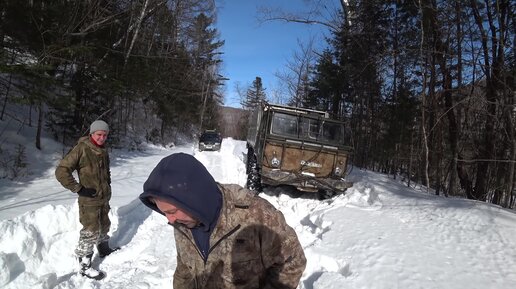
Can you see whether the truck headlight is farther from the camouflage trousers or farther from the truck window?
the camouflage trousers

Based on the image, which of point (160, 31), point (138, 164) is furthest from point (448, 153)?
point (160, 31)

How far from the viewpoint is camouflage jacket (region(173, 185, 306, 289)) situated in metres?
1.68

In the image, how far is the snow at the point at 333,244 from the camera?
4.15m

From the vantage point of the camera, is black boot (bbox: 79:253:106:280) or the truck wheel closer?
black boot (bbox: 79:253:106:280)

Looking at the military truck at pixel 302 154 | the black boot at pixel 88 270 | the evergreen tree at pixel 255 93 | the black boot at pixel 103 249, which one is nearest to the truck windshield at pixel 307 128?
the military truck at pixel 302 154

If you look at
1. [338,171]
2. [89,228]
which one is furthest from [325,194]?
[89,228]

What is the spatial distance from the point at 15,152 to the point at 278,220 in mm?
9423

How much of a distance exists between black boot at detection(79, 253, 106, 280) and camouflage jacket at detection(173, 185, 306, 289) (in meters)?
3.09

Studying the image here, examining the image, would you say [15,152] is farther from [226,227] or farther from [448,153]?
[448,153]

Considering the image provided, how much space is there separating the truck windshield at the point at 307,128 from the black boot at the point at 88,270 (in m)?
5.92

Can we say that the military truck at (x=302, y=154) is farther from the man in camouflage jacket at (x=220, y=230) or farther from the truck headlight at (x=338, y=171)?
the man in camouflage jacket at (x=220, y=230)

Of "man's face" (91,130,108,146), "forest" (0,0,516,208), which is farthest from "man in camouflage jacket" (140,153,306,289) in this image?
"forest" (0,0,516,208)

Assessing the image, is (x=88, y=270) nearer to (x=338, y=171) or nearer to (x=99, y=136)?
(x=99, y=136)

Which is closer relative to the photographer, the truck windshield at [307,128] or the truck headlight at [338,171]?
the truck headlight at [338,171]
